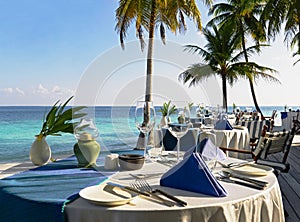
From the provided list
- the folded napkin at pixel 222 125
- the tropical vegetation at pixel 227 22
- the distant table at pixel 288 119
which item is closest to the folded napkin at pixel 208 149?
the folded napkin at pixel 222 125

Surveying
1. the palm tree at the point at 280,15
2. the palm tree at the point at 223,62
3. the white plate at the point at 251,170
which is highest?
the palm tree at the point at 280,15

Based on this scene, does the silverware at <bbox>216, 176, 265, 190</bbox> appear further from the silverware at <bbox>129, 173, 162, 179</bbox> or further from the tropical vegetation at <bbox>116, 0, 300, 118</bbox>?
the tropical vegetation at <bbox>116, 0, 300, 118</bbox>

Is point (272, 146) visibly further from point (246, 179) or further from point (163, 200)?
point (163, 200)

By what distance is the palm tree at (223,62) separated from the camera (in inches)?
566

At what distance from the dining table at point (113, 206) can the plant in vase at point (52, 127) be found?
386 mm

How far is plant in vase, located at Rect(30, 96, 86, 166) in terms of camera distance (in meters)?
1.84

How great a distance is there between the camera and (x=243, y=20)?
15.8 metres

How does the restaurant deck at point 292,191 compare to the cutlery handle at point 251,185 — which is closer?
the cutlery handle at point 251,185

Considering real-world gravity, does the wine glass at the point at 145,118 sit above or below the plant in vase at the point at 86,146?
above

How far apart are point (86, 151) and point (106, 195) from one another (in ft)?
1.75

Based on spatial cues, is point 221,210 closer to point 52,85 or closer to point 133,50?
point 133,50

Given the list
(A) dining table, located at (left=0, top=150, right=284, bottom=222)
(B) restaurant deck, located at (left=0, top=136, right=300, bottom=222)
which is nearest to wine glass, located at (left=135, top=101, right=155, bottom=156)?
(A) dining table, located at (left=0, top=150, right=284, bottom=222)

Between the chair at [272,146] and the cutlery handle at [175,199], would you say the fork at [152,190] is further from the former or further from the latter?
the chair at [272,146]

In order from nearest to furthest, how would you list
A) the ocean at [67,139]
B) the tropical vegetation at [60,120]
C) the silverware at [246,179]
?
the silverware at [246,179]
the tropical vegetation at [60,120]
the ocean at [67,139]
